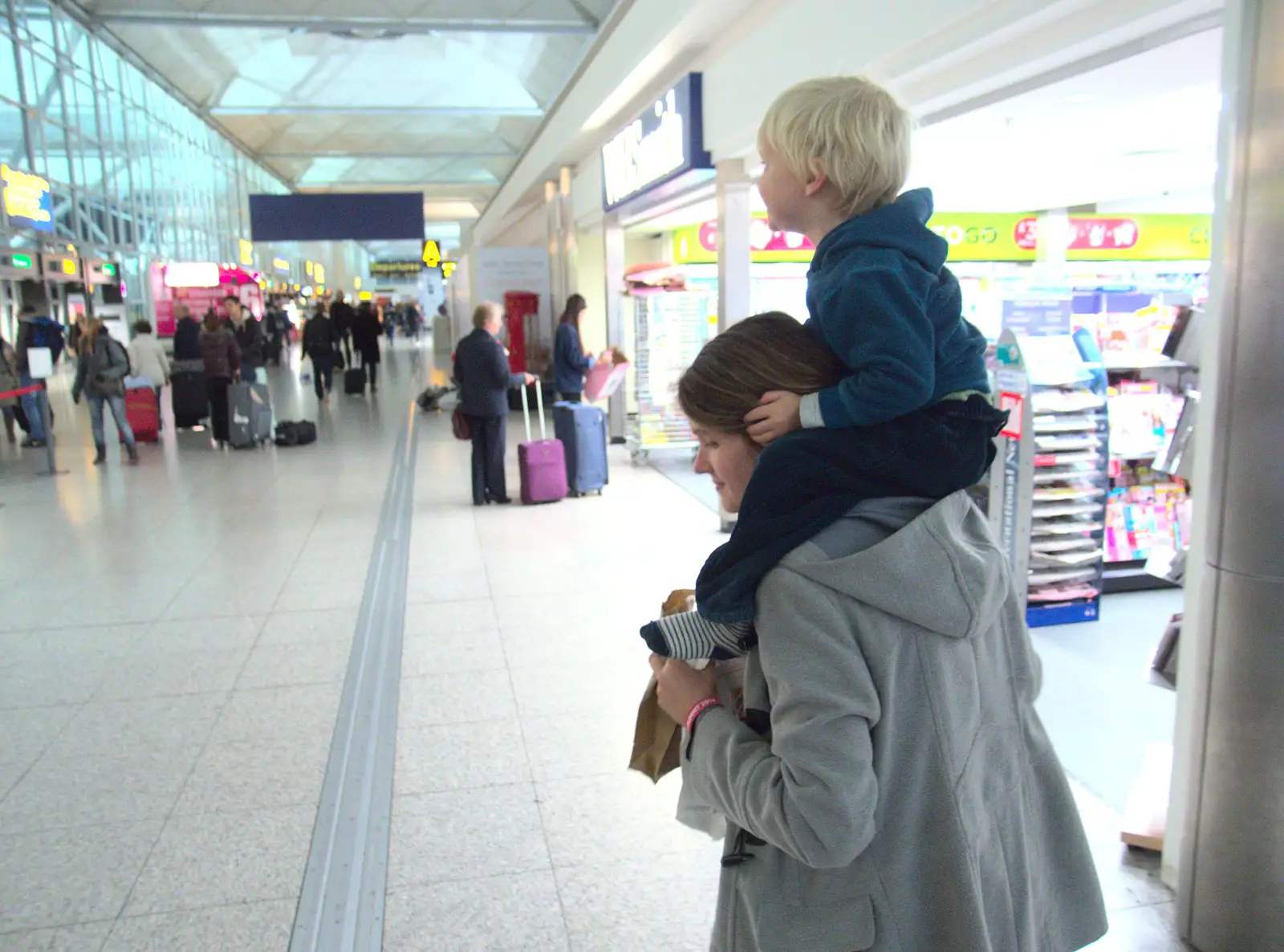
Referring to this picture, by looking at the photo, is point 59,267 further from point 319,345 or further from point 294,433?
point 294,433

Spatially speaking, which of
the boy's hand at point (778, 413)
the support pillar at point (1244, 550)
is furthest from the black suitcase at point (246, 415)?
the boy's hand at point (778, 413)

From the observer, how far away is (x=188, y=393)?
1289cm

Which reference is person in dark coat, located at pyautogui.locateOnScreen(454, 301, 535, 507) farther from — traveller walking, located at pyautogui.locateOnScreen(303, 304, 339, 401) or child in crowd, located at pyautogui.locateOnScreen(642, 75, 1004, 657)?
traveller walking, located at pyautogui.locateOnScreen(303, 304, 339, 401)

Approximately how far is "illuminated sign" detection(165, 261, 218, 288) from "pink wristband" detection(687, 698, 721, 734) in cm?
1940

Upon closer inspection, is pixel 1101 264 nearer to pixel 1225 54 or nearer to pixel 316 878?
pixel 1225 54

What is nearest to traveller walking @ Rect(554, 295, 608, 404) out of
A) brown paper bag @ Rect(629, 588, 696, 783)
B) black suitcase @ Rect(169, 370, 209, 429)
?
black suitcase @ Rect(169, 370, 209, 429)

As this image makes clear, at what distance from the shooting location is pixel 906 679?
1.05m

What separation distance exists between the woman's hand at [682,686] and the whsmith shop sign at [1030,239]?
11903mm

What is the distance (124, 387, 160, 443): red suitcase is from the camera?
11.7 meters

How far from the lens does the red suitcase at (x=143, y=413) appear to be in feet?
38.3

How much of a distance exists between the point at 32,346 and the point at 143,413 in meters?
1.49

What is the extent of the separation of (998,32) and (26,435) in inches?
496

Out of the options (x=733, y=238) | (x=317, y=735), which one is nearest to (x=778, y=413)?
(x=317, y=735)

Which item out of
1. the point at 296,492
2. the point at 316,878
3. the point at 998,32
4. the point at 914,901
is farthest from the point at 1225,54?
the point at 296,492
